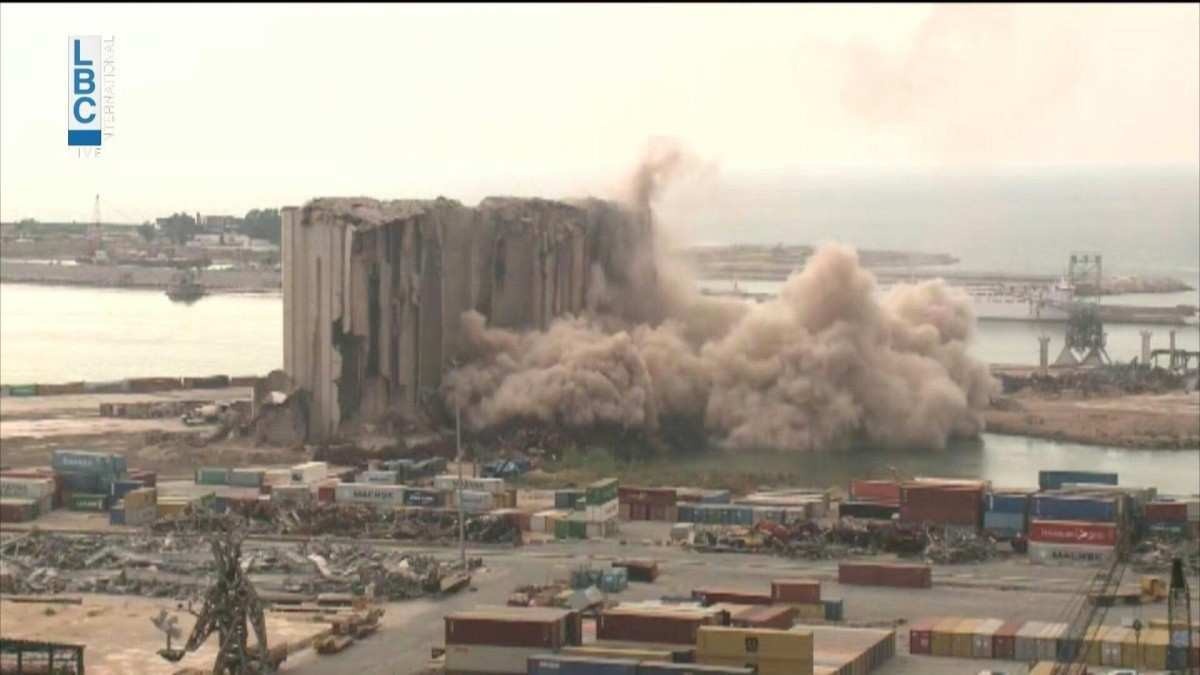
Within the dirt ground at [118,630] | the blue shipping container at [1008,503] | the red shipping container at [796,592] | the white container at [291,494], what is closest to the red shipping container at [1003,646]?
the red shipping container at [796,592]

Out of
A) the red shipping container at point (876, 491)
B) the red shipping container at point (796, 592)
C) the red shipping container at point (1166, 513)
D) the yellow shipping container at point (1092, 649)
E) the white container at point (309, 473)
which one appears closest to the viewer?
the yellow shipping container at point (1092, 649)

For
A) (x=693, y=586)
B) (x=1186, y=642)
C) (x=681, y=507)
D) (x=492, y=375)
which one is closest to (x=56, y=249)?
(x=492, y=375)

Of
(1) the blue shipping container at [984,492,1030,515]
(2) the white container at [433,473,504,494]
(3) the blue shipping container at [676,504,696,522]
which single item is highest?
(1) the blue shipping container at [984,492,1030,515]

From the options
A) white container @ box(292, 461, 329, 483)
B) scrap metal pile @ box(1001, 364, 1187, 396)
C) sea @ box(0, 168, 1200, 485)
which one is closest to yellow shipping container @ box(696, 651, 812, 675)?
white container @ box(292, 461, 329, 483)

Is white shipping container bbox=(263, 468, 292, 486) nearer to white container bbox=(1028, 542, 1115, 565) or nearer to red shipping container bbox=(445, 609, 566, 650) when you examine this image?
white container bbox=(1028, 542, 1115, 565)

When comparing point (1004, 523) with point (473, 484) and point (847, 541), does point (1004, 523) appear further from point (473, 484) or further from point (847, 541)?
point (473, 484)

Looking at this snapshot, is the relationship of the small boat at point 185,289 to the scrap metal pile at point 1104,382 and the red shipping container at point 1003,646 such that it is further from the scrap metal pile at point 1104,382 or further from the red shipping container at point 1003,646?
the red shipping container at point 1003,646
